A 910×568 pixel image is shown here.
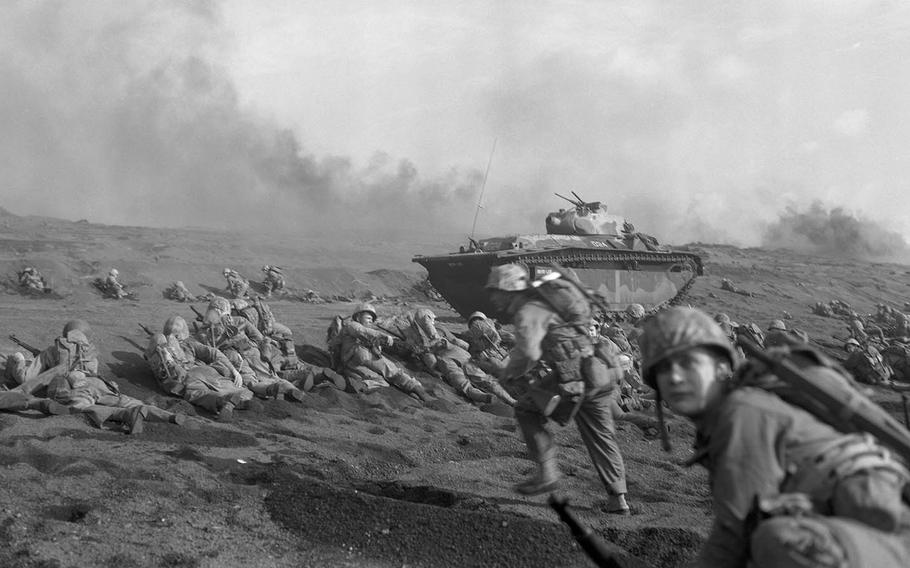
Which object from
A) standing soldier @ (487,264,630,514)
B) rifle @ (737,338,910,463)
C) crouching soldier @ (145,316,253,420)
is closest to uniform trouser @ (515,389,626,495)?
standing soldier @ (487,264,630,514)

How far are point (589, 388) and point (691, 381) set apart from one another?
12.7ft

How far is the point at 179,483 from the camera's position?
6.95 m

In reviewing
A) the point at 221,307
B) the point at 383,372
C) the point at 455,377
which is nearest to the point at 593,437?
the point at 383,372

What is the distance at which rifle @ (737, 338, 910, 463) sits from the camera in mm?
2477

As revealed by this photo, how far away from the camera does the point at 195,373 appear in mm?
10547

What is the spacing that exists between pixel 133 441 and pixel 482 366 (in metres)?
6.24

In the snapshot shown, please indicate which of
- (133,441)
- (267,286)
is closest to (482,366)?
(133,441)

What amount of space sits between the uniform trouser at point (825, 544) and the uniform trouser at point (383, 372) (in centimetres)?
970

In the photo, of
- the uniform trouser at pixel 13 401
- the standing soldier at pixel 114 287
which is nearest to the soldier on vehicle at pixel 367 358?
the uniform trouser at pixel 13 401

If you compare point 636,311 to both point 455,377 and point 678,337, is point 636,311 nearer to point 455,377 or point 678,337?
point 455,377

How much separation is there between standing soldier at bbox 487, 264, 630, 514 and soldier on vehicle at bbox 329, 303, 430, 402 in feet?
17.0

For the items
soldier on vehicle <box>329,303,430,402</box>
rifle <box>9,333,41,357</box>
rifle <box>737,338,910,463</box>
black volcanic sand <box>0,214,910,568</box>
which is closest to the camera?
rifle <box>737,338,910,463</box>

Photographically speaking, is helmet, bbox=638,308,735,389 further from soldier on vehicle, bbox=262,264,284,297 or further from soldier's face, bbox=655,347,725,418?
soldier on vehicle, bbox=262,264,284,297

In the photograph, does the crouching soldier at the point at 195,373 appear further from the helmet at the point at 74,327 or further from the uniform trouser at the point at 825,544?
the uniform trouser at the point at 825,544
